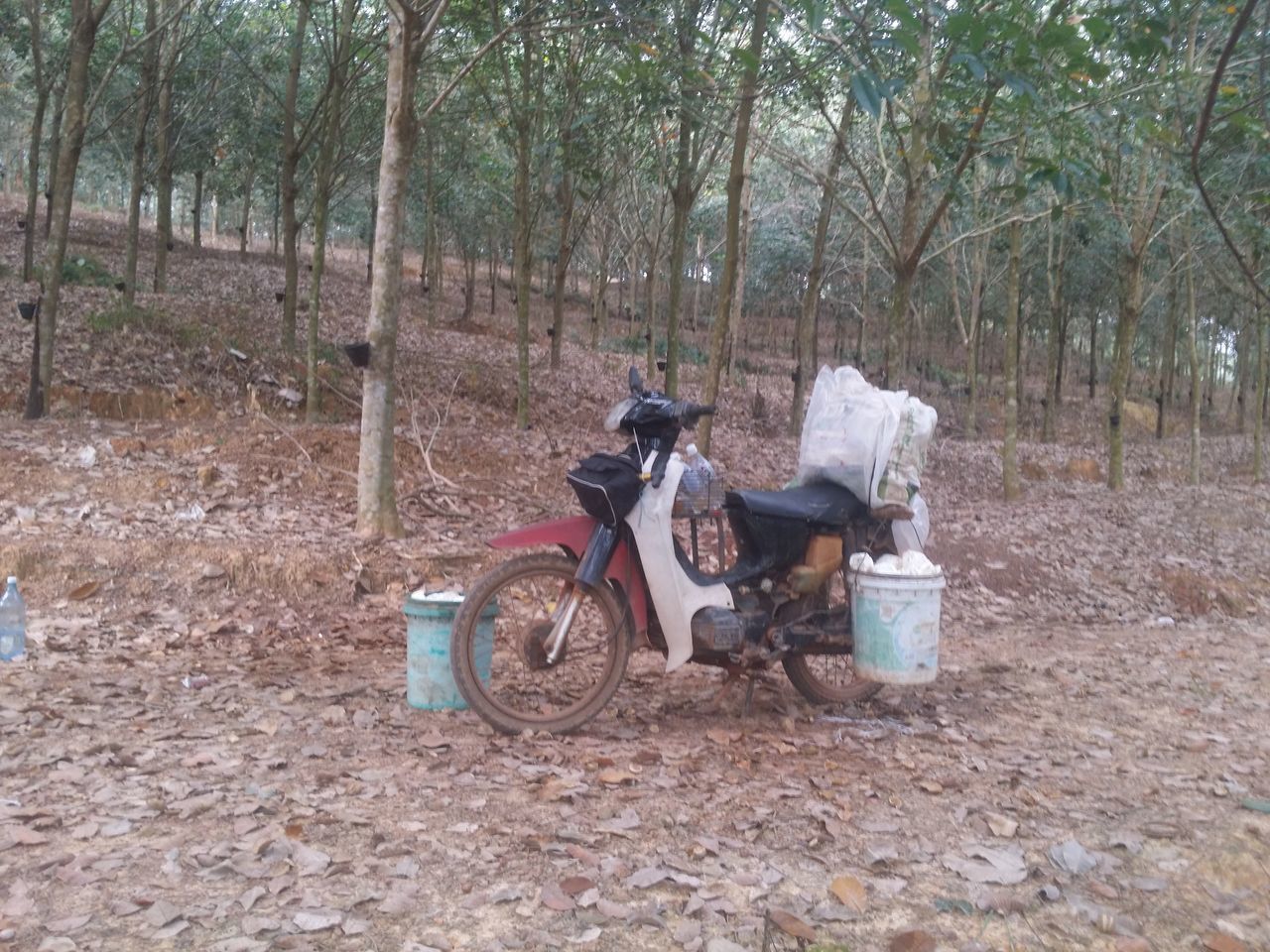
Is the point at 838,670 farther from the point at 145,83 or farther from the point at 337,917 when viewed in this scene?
the point at 145,83

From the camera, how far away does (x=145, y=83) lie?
15.2 metres

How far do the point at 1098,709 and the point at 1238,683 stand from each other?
1206 millimetres

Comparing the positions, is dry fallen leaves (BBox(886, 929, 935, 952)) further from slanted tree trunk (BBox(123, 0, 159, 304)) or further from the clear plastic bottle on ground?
slanted tree trunk (BBox(123, 0, 159, 304))

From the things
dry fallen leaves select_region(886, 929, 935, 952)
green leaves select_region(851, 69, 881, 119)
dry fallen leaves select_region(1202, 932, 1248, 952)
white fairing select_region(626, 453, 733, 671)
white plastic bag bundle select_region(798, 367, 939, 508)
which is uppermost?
green leaves select_region(851, 69, 881, 119)

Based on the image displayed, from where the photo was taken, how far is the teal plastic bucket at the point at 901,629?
15.8 feet

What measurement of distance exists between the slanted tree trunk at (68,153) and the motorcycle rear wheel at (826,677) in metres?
8.04

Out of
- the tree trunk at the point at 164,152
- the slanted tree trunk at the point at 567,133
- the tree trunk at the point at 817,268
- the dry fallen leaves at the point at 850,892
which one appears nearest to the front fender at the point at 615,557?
the dry fallen leaves at the point at 850,892

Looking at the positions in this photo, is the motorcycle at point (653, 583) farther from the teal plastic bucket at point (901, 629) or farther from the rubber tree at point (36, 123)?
the rubber tree at point (36, 123)

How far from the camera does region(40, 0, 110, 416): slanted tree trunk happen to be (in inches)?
377

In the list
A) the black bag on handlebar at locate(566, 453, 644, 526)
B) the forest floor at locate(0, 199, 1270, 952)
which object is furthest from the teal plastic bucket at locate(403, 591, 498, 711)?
the black bag on handlebar at locate(566, 453, 644, 526)

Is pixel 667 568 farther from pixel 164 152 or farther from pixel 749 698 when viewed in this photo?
pixel 164 152

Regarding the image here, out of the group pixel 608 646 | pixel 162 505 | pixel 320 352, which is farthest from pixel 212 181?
pixel 608 646

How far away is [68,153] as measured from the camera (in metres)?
9.84

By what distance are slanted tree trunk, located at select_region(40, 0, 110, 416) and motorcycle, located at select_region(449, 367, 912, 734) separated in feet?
23.5
